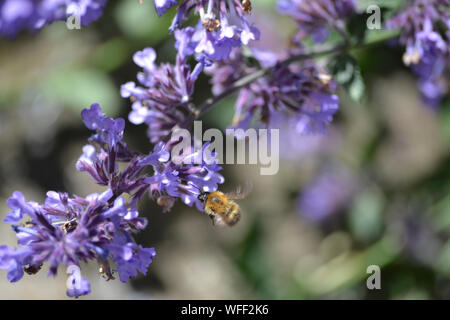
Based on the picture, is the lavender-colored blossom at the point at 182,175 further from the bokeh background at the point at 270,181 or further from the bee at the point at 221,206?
the bokeh background at the point at 270,181

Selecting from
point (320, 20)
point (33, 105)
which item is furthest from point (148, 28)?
point (320, 20)

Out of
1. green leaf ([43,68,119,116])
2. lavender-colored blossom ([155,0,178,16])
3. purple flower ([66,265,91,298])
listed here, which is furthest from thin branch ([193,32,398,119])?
green leaf ([43,68,119,116])

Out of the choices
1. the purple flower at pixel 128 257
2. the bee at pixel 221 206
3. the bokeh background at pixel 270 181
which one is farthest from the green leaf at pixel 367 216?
the purple flower at pixel 128 257

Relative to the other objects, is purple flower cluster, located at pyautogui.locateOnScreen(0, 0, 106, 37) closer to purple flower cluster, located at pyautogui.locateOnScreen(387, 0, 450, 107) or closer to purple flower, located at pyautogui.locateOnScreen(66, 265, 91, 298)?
purple flower, located at pyautogui.locateOnScreen(66, 265, 91, 298)

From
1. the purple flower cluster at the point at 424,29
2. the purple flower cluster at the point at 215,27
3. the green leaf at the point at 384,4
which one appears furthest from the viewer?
the green leaf at the point at 384,4

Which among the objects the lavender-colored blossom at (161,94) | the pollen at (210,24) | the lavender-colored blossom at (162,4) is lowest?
the lavender-colored blossom at (161,94)

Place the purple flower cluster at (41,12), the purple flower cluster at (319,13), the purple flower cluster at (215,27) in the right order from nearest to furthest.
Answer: the purple flower cluster at (215,27) < the purple flower cluster at (41,12) < the purple flower cluster at (319,13)

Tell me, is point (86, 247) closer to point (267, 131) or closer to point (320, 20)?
point (267, 131)
